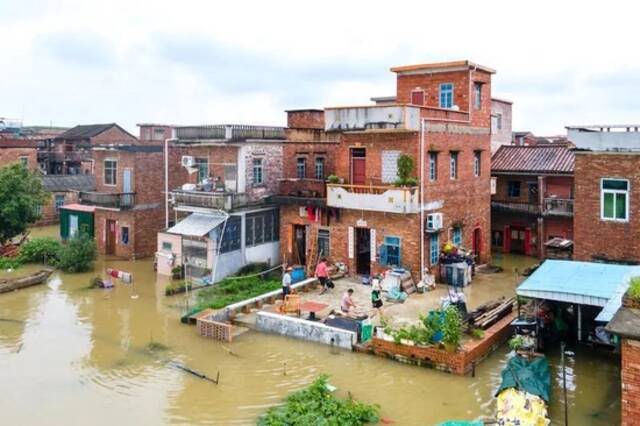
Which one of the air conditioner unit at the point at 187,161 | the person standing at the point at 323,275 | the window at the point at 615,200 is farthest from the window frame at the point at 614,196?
the air conditioner unit at the point at 187,161

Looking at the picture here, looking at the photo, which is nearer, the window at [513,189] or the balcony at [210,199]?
the balcony at [210,199]

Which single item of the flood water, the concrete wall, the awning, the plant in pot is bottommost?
the flood water

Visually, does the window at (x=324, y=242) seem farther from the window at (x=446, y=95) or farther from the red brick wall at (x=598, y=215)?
the red brick wall at (x=598, y=215)

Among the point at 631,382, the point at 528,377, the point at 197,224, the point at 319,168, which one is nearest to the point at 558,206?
the point at 319,168

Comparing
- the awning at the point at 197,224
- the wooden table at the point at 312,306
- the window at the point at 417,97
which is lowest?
the wooden table at the point at 312,306

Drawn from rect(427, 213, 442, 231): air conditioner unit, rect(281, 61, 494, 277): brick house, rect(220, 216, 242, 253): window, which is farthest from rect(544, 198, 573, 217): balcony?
rect(220, 216, 242, 253): window

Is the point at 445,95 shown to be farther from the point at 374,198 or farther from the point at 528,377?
the point at 528,377

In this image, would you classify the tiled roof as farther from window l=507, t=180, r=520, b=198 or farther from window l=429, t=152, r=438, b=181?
window l=507, t=180, r=520, b=198
